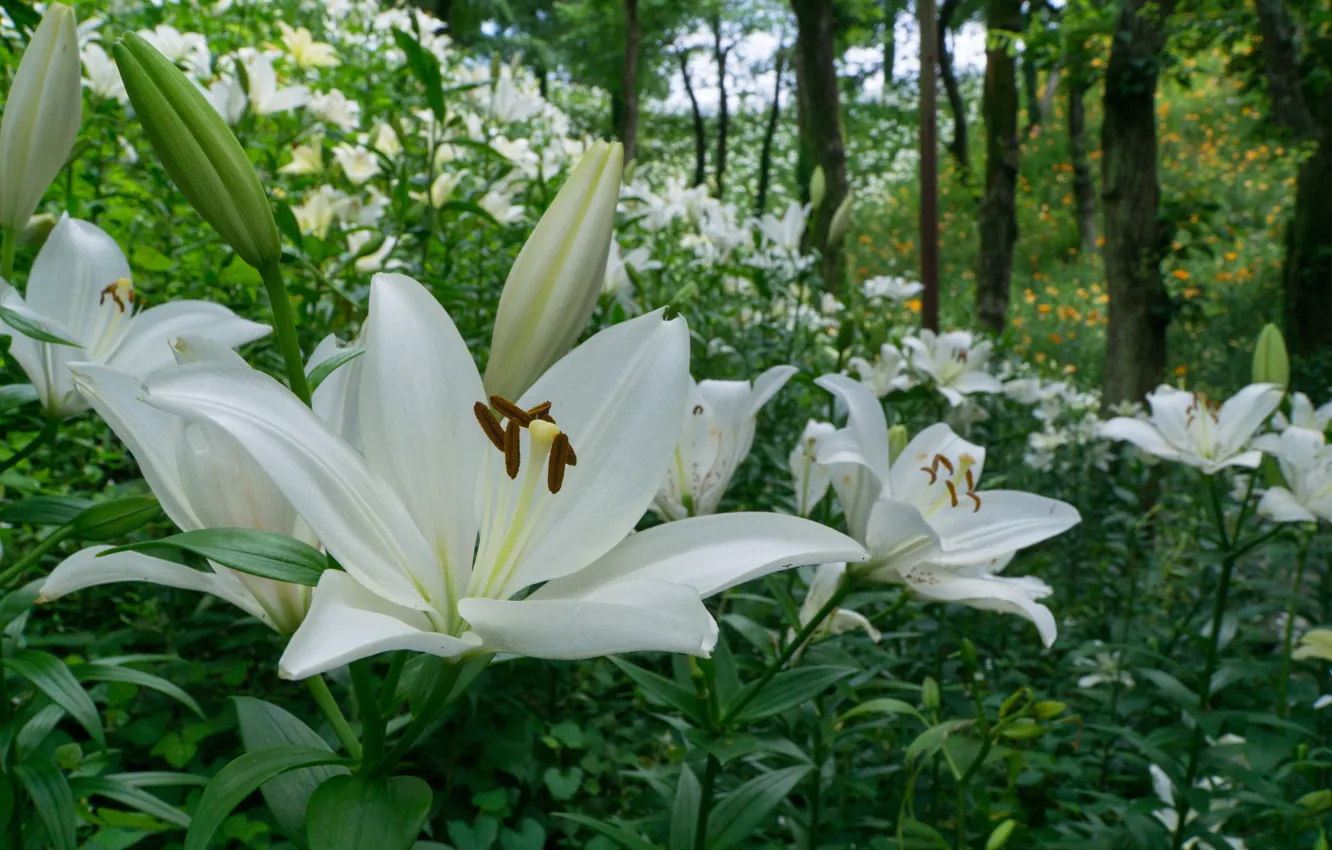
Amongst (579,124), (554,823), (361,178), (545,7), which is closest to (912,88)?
→ (579,124)

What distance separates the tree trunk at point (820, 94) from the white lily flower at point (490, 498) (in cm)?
408

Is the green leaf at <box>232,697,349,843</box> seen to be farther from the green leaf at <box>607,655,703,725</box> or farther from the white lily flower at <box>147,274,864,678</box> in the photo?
the green leaf at <box>607,655,703,725</box>

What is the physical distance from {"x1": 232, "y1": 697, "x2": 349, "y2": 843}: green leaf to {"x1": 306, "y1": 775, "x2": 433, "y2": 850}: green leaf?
37mm

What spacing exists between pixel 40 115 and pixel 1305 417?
2.11 metres

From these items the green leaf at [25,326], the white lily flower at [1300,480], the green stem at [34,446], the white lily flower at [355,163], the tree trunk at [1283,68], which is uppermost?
the tree trunk at [1283,68]

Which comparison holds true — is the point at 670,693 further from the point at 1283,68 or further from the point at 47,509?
the point at 1283,68

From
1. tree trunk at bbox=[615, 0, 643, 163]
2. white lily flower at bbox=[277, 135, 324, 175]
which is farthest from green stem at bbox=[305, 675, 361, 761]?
tree trunk at bbox=[615, 0, 643, 163]

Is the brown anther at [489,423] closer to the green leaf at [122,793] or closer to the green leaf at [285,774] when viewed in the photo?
the green leaf at [285,774]

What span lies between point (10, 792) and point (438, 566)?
0.58 metres

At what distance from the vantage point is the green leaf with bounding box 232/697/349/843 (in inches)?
22.7

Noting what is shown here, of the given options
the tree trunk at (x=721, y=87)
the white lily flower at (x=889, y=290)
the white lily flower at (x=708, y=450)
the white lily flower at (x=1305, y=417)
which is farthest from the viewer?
the tree trunk at (x=721, y=87)

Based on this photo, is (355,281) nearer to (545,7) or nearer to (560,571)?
(560,571)

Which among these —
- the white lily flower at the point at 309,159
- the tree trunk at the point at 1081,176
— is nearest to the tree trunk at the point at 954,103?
the tree trunk at the point at 1081,176

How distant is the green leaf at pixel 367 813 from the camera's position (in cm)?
46
